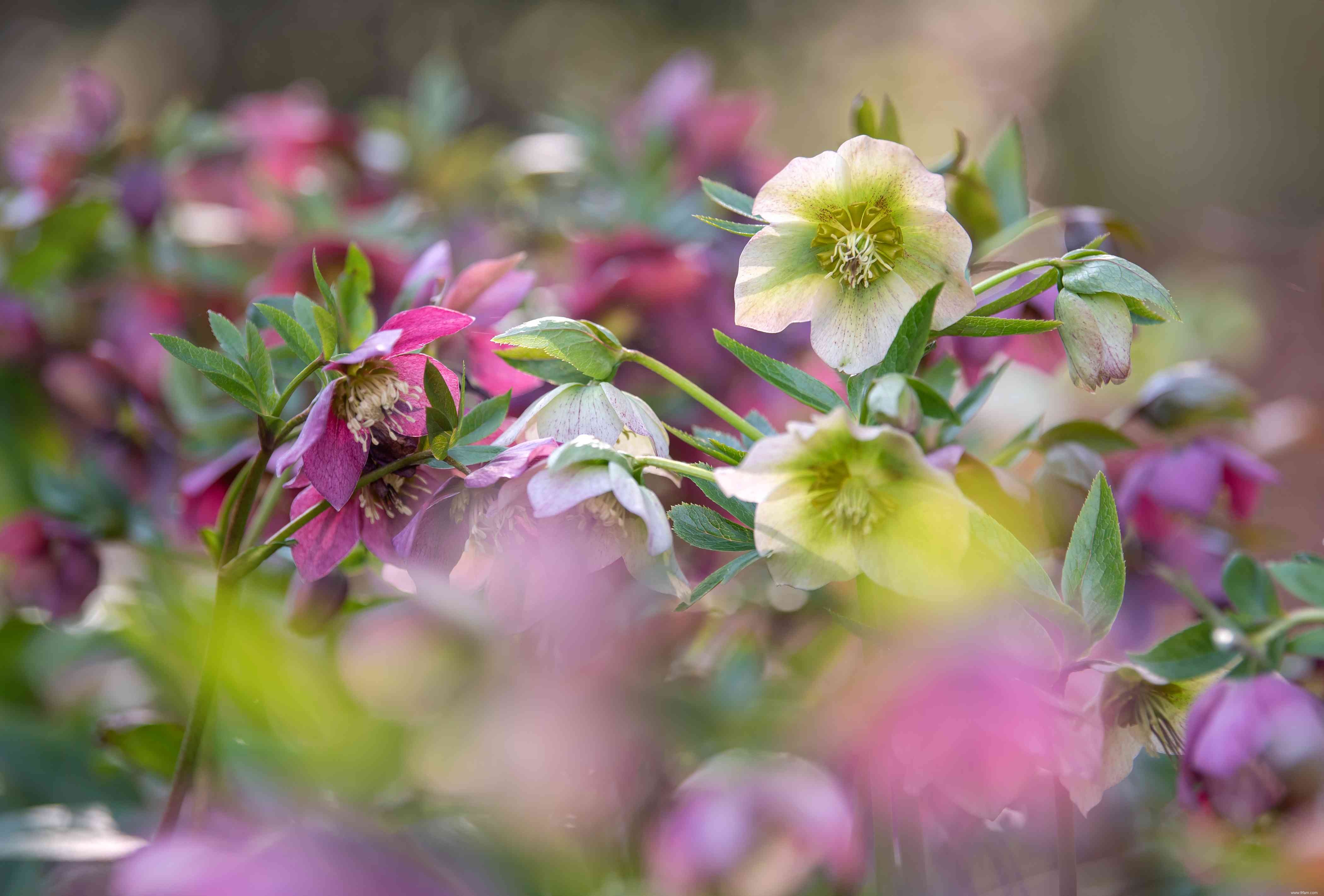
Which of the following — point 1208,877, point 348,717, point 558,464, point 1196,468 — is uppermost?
point 558,464

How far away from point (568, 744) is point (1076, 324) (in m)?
0.35

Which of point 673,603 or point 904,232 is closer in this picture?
point 904,232

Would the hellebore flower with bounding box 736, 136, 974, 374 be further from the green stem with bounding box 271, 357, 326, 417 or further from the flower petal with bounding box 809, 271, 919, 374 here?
the green stem with bounding box 271, 357, 326, 417

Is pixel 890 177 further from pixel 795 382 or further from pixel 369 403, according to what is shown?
pixel 369 403

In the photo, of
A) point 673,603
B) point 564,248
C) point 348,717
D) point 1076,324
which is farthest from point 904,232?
point 564,248

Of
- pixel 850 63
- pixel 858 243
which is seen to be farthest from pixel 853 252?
pixel 850 63

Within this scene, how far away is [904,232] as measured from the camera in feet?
1.20

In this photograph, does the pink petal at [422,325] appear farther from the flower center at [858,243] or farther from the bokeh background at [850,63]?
the bokeh background at [850,63]

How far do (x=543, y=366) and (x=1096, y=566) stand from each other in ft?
0.73

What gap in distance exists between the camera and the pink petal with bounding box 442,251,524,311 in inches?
18.3

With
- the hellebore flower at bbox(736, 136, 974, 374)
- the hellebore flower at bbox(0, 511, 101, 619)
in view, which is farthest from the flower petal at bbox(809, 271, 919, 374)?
the hellebore flower at bbox(0, 511, 101, 619)

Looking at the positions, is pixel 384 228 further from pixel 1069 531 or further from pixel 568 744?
pixel 1069 531

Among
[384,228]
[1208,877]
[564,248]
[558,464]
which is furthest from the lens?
[564,248]

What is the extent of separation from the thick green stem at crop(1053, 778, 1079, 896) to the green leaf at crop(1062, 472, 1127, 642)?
0.30 ft
